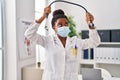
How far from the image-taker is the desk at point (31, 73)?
7.45ft

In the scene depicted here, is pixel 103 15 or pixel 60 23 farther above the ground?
pixel 103 15

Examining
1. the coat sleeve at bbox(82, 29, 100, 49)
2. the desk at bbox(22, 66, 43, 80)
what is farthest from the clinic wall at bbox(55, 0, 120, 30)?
the coat sleeve at bbox(82, 29, 100, 49)

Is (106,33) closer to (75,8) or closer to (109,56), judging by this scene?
(109,56)

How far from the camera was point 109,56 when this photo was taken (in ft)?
9.84

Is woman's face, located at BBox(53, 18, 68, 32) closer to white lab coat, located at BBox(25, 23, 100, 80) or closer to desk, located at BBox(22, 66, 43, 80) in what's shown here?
white lab coat, located at BBox(25, 23, 100, 80)

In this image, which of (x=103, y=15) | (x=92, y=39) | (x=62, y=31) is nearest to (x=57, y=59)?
(x=62, y=31)

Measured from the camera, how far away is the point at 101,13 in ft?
10.9

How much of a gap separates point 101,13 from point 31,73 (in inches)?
69.6

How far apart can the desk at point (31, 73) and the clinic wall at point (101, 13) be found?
1.46 meters

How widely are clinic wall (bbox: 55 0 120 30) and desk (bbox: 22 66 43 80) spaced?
57.5 inches

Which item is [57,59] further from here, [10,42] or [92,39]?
[10,42]

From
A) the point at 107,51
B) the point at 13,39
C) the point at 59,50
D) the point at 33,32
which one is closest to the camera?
the point at 33,32

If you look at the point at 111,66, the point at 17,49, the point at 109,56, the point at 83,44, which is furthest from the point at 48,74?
the point at 111,66

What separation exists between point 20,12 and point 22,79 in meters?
0.87
